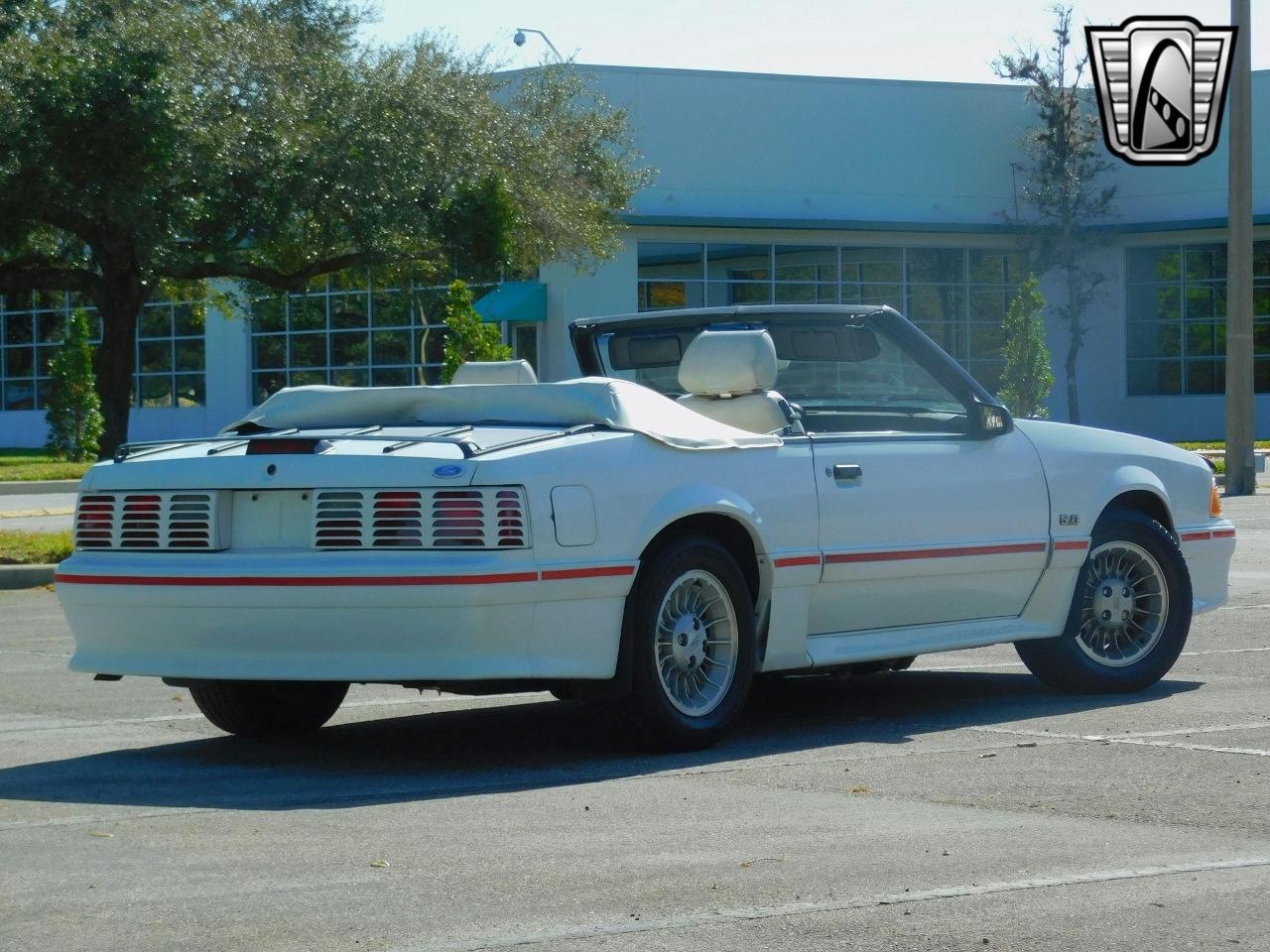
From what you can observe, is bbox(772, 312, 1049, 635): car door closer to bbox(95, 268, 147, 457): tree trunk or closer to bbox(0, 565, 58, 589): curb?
bbox(0, 565, 58, 589): curb

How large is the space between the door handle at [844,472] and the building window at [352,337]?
35.7 meters

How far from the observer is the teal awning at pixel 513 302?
41562 mm

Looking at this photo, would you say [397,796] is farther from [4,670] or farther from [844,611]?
[4,670]

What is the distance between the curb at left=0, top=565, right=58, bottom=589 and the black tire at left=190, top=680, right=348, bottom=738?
822cm

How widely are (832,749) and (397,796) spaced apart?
1720 mm

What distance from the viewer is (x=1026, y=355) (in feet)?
146

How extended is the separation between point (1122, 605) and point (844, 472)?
1.84 metres

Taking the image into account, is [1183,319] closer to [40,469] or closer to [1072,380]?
[1072,380]

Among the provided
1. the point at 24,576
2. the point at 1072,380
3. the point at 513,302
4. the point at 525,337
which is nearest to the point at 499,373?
the point at 24,576

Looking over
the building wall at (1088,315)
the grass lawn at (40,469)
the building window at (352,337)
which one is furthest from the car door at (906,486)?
the building window at (352,337)

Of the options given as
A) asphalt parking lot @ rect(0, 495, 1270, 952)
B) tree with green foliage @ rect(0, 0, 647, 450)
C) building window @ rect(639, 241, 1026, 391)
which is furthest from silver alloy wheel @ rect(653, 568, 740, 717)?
building window @ rect(639, 241, 1026, 391)

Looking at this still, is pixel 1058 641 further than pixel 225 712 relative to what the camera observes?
Yes

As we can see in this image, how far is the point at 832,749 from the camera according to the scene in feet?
23.9

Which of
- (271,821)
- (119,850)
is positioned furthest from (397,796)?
(119,850)
